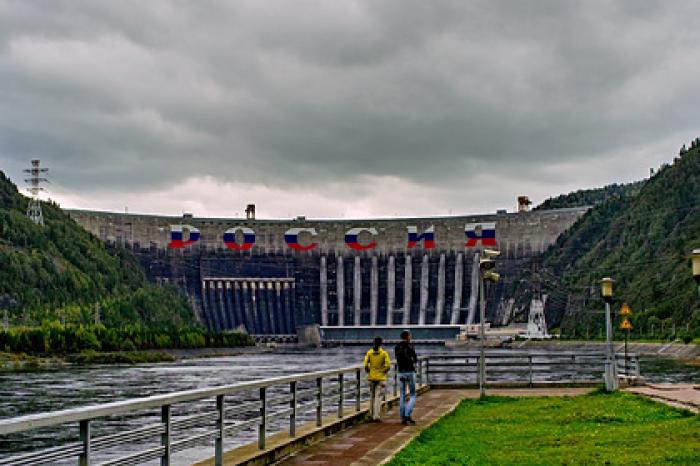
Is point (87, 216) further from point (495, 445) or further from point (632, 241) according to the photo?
point (495, 445)

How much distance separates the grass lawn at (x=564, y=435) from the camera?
17.6 m

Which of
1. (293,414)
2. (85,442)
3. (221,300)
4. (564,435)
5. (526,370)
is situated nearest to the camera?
(85,442)

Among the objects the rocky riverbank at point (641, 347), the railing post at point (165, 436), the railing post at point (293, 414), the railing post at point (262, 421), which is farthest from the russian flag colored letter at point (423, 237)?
the railing post at point (165, 436)

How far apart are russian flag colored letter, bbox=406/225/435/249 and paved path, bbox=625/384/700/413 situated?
522ft

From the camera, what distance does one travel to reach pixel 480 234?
19150cm

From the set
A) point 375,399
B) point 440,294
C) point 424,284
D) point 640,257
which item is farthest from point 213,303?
point 375,399

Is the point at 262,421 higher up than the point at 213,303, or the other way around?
the point at 213,303

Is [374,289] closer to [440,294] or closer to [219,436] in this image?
[440,294]

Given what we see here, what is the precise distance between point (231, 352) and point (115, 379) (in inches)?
3132

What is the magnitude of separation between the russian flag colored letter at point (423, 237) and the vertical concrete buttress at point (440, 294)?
11.5ft

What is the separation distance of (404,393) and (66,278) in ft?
426

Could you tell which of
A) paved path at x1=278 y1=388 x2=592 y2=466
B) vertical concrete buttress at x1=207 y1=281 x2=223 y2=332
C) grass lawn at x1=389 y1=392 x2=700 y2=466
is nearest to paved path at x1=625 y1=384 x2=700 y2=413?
grass lawn at x1=389 y1=392 x2=700 y2=466

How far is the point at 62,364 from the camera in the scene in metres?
102

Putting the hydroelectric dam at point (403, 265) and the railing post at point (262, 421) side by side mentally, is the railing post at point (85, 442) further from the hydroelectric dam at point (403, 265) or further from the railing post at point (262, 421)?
the hydroelectric dam at point (403, 265)
